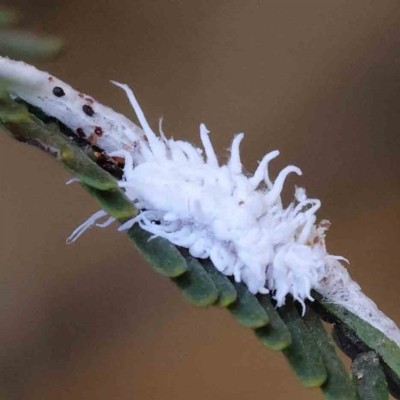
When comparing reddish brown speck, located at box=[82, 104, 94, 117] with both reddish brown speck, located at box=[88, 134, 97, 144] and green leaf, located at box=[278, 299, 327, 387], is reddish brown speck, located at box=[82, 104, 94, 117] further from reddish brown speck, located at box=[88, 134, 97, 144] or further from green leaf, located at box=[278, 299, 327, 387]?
green leaf, located at box=[278, 299, 327, 387]

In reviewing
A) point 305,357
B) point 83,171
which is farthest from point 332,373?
point 83,171

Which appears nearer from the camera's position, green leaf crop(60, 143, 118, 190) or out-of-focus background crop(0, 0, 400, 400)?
green leaf crop(60, 143, 118, 190)

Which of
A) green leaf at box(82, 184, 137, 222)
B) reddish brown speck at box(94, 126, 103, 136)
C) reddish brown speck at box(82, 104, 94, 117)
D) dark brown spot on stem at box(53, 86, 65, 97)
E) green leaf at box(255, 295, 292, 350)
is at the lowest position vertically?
green leaf at box(255, 295, 292, 350)

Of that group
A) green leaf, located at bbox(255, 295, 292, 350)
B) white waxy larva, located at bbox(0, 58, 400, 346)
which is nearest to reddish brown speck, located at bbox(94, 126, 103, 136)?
white waxy larva, located at bbox(0, 58, 400, 346)

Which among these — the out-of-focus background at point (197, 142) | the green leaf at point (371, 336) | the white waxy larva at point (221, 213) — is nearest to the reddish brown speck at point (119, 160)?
the white waxy larva at point (221, 213)

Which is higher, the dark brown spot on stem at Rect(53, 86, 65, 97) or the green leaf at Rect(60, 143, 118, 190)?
the dark brown spot on stem at Rect(53, 86, 65, 97)

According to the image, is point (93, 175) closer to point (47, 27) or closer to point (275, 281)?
point (275, 281)
